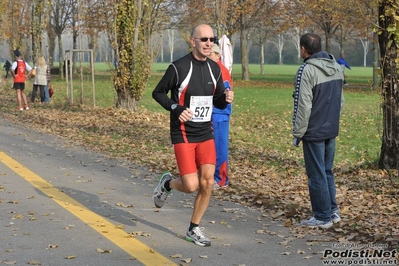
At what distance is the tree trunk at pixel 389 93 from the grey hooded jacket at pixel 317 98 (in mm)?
3069

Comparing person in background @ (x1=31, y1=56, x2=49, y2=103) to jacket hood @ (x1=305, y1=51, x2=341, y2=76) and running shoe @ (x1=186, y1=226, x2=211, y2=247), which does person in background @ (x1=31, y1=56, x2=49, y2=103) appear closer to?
jacket hood @ (x1=305, y1=51, x2=341, y2=76)

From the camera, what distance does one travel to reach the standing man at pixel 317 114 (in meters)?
8.05

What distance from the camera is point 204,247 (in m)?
7.20

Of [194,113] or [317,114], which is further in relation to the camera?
[317,114]

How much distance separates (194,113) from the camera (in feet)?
24.1

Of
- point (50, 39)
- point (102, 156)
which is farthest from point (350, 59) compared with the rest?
point (102, 156)

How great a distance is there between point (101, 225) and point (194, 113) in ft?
5.53

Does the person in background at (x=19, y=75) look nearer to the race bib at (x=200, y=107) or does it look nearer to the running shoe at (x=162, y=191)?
the running shoe at (x=162, y=191)

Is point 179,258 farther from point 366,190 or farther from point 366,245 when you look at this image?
point 366,190

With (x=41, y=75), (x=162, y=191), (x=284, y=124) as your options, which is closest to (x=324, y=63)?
(x=162, y=191)

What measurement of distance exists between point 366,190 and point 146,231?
387 centimetres

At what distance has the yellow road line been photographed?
6.75 meters

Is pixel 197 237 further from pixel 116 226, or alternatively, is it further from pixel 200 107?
pixel 200 107

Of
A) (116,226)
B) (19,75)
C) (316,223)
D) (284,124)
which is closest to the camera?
(116,226)
